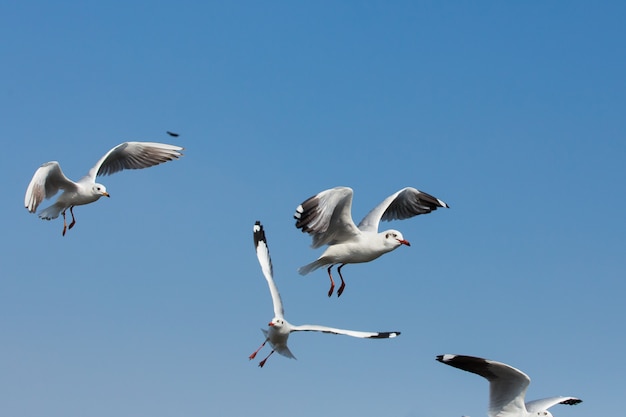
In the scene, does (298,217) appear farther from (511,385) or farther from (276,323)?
(511,385)

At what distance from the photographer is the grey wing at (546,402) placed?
1373 cm

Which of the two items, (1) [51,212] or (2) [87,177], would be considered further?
(2) [87,177]

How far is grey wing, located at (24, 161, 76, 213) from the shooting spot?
16797 millimetres

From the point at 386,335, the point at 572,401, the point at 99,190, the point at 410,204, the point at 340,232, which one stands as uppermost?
the point at 410,204

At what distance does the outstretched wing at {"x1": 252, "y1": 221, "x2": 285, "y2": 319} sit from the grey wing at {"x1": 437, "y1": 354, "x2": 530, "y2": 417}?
11.0 ft

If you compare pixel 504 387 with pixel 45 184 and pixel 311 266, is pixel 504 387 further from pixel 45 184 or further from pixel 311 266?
pixel 45 184

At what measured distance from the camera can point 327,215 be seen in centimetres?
1377

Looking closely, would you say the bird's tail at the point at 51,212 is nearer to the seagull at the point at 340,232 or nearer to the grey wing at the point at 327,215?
the seagull at the point at 340,232

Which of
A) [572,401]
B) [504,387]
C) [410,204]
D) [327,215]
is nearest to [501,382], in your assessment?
[504,387]

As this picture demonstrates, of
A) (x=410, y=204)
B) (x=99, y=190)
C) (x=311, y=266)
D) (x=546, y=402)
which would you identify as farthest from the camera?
(x=99, y=190)

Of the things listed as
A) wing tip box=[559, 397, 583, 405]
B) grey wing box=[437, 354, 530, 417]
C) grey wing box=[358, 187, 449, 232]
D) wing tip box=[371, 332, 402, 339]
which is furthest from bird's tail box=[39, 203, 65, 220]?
wing tip box=[559, 397, 583, 405]

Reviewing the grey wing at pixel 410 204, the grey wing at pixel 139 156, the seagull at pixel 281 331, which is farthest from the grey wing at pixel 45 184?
the grey wing at pixel 410 204

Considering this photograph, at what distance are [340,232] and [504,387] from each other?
3.25m

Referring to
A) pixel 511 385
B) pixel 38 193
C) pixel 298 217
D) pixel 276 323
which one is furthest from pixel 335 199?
pixel 38 193
